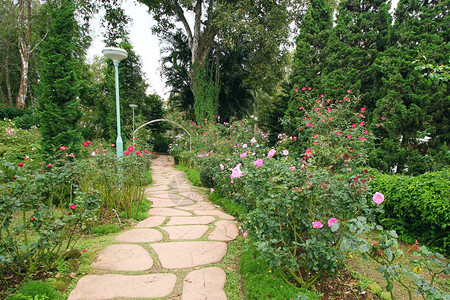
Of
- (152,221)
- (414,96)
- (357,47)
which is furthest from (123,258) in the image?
(357,47)

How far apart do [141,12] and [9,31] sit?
29.4 feet

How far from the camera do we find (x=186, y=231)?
2699 millimetres

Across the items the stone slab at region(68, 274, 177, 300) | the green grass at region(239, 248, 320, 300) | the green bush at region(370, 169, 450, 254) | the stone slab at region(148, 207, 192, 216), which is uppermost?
the green bush at region(370, 169, 450, 254)

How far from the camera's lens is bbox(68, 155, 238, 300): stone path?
1.58 meters

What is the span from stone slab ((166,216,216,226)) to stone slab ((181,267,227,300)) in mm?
1119

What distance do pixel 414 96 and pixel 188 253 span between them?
4.70m

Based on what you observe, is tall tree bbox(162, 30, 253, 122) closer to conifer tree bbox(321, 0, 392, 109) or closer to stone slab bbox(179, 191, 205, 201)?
conifer tree bbox(321, 0, 392, 109)

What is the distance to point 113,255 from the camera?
207 cm

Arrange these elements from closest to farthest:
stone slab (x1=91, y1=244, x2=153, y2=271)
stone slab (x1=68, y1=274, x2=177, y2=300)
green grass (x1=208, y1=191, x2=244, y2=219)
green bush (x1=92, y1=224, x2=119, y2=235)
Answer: stone slab (x1=68, y1=274, x2=177, y2=300) < stone slab (x1=91, y1=244, x2=153, y2=271) < green bush (x1=92, y1=224, x2=119, y2=235) < green grass (x1=208, y1=191, x2=244, y2=219)

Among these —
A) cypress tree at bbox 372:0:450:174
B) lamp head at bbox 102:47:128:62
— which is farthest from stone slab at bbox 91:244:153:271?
cypress tree at bbox 372:0:450:174

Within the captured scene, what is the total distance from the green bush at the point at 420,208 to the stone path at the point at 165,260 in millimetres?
1804

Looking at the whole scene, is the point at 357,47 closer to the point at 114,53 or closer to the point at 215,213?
the point at 215,213

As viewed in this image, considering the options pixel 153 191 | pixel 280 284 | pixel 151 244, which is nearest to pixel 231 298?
pixel 280 284

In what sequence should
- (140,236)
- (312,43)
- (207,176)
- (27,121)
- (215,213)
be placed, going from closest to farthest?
1. (140,236)
2. (215,213)
3. (207,176)
4. (312,43)
5. (27,121)
